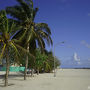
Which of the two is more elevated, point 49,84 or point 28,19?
point 28,19

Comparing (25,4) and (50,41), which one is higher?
(25,4)

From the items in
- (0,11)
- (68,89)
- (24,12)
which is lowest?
(68,89)

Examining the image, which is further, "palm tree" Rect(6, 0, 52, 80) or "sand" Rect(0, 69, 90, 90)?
"palm tree" Rect(6, 0, 52, 80)

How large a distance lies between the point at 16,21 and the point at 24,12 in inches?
80.1

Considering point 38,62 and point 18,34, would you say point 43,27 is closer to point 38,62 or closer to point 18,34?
point 18,34

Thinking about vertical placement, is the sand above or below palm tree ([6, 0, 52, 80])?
below

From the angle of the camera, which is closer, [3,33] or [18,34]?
[3,33]

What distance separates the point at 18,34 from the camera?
2327cm

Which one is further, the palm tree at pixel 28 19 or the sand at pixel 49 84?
the palm tree at pixel 28 19

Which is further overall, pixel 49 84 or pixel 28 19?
pixel 28 19

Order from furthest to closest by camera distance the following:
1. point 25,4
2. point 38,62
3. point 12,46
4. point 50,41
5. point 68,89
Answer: point 38,62, point 50,41, point 25,4, point 12,46, point 68,89

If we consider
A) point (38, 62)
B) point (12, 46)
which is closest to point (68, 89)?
Answer: point (12, 46)

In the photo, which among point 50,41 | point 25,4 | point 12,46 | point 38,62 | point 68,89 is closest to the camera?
point 68,89

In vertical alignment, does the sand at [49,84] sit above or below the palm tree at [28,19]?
below
